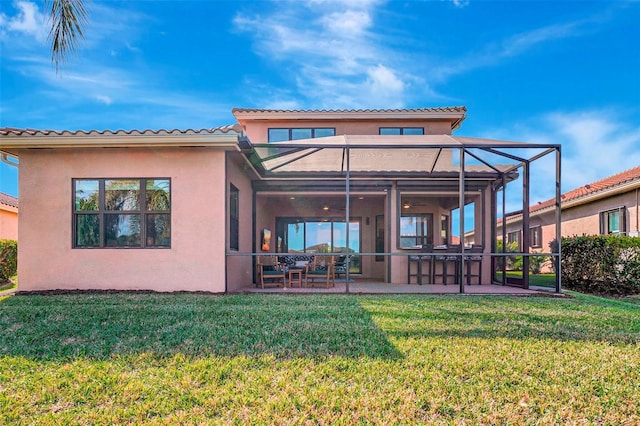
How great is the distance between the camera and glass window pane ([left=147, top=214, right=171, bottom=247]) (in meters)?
8.59

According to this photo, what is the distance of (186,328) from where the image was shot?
532 cm

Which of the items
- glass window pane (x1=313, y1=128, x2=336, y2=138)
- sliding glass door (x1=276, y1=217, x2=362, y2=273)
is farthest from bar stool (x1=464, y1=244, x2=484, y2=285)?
glass window pane (x1=313, y1=128, x2=336, y2=138)

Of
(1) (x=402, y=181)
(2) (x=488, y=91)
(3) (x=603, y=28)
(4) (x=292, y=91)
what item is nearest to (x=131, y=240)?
(1) (x=402, y=181)

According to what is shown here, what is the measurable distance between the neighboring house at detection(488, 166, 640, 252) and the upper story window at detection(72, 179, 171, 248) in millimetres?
10034

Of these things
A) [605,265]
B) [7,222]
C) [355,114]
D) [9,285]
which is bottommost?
[9,285]

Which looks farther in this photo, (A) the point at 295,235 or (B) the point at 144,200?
(A) the point at 295,235

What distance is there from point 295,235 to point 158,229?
6481 millimetres

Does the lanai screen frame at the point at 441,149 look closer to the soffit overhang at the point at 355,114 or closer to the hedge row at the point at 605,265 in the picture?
the hedge row at the point at 605,265

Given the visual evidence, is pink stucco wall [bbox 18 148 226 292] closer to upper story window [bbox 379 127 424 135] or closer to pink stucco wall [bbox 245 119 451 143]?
pink stucco wall [bbox 245 119 451 143]

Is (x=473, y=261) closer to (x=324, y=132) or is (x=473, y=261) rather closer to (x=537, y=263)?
A: (x=324, y=132)

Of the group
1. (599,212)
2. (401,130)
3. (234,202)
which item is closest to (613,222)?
(599,212)

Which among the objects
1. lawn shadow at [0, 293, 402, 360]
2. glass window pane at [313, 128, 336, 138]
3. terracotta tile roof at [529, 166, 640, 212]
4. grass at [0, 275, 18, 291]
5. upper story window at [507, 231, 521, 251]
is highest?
glass window pane at [313, 128, 336, 138]

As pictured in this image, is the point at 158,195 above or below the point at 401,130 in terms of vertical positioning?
below

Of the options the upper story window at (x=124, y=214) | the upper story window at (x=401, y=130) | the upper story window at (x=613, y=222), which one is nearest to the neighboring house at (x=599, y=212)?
the upper story window at (x=613, y=222)
